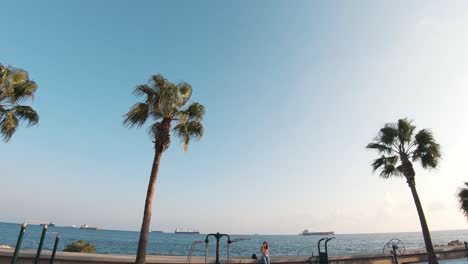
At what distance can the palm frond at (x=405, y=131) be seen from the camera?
20.9 metres

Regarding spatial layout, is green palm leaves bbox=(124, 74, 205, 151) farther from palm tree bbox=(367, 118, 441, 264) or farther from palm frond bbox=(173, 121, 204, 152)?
palm tree bbox=(367, 118, 441, 264)

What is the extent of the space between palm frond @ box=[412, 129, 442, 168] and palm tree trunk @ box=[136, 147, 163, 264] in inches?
728

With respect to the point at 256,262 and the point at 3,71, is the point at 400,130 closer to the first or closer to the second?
the point at 256,262

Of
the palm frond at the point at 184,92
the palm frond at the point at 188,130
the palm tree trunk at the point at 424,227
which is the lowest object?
the palm tree trunk at the point at 424,227

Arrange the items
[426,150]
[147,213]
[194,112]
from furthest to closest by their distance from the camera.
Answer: [426,150] < [194,112] < [147,213]

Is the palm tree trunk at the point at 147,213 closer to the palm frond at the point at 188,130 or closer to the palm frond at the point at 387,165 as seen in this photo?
the palm frond at the point at 188,130

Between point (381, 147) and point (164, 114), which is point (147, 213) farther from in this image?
point (381, 147)

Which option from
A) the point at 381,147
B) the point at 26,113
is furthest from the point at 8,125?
the point at 381,147

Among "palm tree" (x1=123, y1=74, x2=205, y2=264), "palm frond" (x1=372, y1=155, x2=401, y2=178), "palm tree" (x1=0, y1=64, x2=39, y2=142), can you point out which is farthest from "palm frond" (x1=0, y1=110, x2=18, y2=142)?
"palm frond" (x1=372, y1=155, x2=401, y2=178)

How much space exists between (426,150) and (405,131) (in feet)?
6.29

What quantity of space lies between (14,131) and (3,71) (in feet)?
10.9

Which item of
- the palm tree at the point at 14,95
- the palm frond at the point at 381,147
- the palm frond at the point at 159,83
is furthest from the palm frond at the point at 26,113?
the palm frond at the point at 381,147

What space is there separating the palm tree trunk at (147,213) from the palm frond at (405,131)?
58.6 feet

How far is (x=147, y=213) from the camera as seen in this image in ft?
42.1
